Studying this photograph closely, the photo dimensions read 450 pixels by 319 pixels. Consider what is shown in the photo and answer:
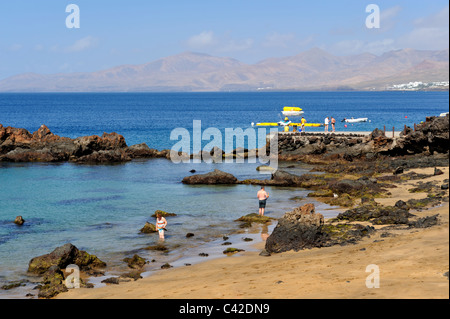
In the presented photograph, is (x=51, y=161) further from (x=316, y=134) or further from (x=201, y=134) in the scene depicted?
(x=201, y=134)

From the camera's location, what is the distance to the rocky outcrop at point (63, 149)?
59188 mm

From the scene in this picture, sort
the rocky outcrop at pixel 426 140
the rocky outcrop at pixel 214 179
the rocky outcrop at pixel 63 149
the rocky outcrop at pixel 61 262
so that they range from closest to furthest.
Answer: the rocky outcrop at pixel 61 262
the rocky outcrop at pixel 214 179
the rocky outcrop at pixel 426 140
the rocky outcrop at pixel 63 149

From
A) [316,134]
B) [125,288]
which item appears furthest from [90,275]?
[316,134]

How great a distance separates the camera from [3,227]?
30469mm

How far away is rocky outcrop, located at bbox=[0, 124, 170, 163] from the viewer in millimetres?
59188

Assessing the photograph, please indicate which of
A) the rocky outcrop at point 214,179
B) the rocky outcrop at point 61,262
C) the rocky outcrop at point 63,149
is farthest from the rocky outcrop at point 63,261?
the rocky outcrop at point 63,149

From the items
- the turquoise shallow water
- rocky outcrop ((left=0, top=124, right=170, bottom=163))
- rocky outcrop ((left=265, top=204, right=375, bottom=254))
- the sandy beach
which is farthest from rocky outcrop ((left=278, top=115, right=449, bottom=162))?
rocky outcrop ((left=265, top=204, right=375, bottom=254))

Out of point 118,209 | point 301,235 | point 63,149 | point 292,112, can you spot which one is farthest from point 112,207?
point 292,112

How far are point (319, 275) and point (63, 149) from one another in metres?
48.5

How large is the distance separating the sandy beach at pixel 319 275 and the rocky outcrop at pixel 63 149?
129 ft

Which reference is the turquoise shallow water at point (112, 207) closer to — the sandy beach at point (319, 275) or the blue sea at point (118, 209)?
the blue sea at point (118, 209)

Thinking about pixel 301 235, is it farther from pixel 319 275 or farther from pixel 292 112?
pixel 292 112

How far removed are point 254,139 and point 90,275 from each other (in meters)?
67.0

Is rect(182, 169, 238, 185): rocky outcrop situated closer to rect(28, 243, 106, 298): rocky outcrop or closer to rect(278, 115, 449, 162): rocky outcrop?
rect(278, 115, 449, 162): rocky outcrop
